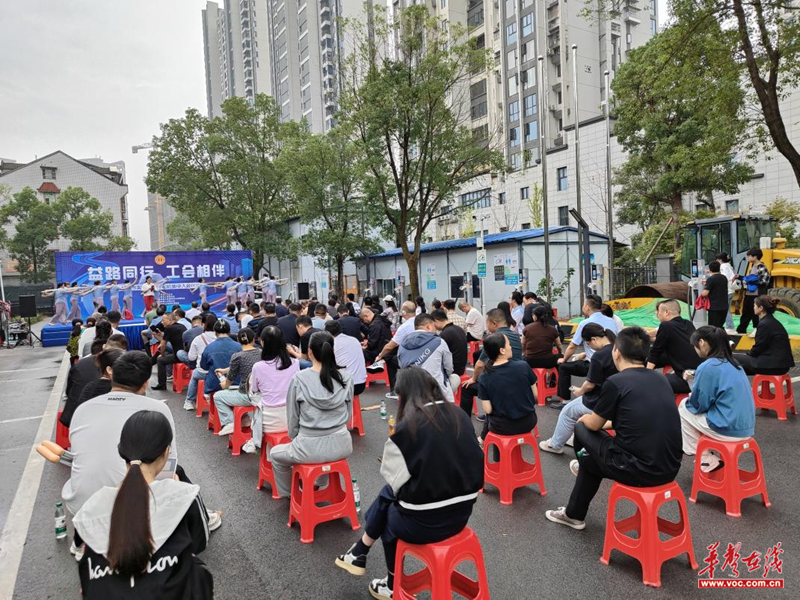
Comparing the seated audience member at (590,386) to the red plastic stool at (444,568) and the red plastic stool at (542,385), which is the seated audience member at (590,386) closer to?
the red plastic stool at (542,385)

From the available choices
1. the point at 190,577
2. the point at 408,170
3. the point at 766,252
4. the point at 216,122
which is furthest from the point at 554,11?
the point at 190,577

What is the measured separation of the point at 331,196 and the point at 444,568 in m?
24.2

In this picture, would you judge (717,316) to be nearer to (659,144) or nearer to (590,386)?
(590,386)

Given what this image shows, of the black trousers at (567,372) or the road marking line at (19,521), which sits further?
the black trousers at (567,372)

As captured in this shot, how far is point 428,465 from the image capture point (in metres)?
2.79

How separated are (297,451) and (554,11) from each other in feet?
155

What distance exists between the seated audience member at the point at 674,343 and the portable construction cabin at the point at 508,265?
11175 millimetres

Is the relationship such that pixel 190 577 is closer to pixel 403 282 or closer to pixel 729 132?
pixel 729 132

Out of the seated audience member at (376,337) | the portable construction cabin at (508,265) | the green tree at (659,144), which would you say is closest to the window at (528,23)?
the green tree at (659,144)

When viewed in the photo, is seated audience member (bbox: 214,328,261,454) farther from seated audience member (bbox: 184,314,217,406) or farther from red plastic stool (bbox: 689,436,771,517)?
red plastic stool (bbox: 689,436,771,517)

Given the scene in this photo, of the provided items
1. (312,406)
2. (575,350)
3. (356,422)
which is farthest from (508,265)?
(312,406)

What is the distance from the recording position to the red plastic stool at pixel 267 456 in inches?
195

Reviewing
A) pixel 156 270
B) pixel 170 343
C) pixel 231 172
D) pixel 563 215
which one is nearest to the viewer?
pixel 170 343

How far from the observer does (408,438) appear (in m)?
2.84
